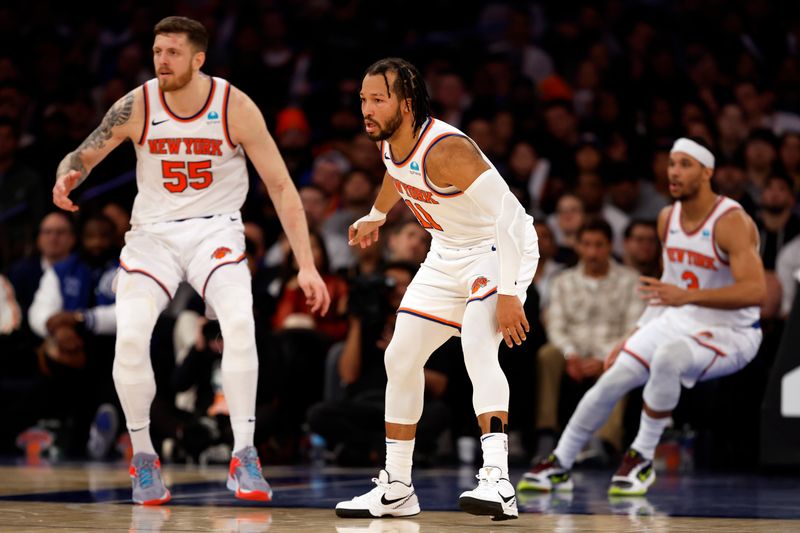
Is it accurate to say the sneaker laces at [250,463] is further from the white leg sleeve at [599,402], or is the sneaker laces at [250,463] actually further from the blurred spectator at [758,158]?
the blurred spectator at [758,158]

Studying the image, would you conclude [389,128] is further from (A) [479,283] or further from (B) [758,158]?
(B) [758,158]

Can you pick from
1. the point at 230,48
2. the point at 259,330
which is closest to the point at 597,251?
the point at 259,330

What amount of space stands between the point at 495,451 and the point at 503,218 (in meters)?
0.92

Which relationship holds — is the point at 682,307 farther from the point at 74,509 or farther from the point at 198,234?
the point at 74,509

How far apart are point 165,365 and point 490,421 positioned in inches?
211

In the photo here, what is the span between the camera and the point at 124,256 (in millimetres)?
5934

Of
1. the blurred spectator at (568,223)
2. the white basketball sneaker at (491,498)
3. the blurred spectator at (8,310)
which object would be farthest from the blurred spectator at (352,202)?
the white basketball sneaker at (491,498)

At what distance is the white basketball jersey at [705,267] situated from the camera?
23.5ft

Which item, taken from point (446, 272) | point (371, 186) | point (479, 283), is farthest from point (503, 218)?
point (371, 186)

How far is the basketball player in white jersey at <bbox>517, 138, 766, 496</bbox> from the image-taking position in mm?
6836

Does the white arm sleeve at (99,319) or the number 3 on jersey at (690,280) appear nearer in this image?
the number 3 on jersey at (690,280)

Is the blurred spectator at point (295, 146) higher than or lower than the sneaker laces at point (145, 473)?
higher

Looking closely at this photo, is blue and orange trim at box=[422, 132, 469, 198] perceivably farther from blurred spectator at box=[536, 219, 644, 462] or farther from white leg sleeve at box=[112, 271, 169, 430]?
blurred spectator at box=[536, 219, 644, 462]

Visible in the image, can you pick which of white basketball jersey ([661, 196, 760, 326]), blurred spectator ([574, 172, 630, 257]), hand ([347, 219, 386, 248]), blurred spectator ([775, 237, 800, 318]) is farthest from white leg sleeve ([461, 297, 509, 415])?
blurred spectator ([574, 172, 630, 257])
